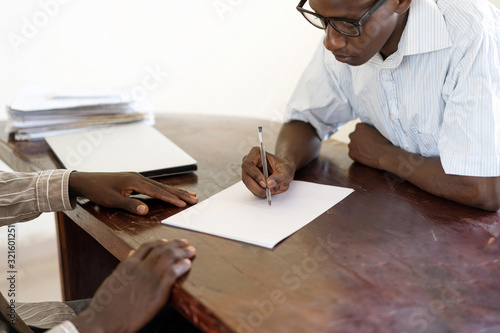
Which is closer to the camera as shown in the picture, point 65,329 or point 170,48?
point 65,329

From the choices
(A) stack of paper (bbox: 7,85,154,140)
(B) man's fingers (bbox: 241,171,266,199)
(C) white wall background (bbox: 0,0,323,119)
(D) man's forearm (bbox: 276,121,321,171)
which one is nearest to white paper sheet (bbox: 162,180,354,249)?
(B) man's fingers (bbox: 241,171,266,199)

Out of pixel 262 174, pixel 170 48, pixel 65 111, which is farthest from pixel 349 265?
pixel 170 48

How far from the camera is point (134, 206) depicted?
3.91 ft

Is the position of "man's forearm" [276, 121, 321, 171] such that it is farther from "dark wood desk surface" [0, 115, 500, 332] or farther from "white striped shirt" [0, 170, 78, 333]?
"white striped shirt" [0, 170, 78, 333]

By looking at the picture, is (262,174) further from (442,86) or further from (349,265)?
(442,86)

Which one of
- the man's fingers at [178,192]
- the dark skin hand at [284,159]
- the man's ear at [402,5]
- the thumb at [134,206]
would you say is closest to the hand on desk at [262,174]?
the dark skin hand at [284,159]

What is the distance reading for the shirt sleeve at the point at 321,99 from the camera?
1.65 metres

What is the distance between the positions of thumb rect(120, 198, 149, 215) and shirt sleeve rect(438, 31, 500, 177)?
0.70 meters

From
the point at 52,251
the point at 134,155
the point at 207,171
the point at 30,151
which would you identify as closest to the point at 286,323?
the point at 207,171

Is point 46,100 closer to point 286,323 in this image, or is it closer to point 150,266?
point 150,266

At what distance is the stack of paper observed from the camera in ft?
5.82

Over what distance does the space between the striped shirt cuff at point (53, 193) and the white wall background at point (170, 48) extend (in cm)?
167

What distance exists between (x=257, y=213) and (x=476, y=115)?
1.80 feet

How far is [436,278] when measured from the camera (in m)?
0.91
